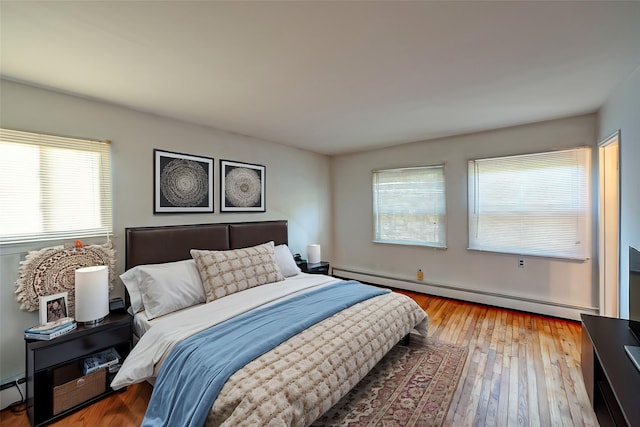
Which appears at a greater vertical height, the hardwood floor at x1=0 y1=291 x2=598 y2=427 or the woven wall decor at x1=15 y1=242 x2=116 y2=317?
the woven wall decor at x1=15 y1=242 x2=116 y2=317

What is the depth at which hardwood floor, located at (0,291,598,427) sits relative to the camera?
1.78 metres

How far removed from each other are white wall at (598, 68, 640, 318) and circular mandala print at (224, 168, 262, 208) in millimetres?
3685

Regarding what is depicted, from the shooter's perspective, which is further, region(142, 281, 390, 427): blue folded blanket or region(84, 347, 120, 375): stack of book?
region(84, 347, 120, 375): stack of book

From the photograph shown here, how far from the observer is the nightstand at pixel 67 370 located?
1.75 m

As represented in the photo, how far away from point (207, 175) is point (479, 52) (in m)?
2.87

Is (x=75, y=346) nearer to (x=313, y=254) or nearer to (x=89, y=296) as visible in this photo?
(x=89, y=296)

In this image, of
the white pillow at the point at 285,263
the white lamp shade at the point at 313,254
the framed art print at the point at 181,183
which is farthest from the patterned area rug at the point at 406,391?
the framed art print at the point at 181,183

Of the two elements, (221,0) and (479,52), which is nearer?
(221,0)

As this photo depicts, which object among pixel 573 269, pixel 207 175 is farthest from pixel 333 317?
pixel 573 269

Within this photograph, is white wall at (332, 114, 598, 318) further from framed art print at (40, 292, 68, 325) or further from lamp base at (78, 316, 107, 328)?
framed art print at (40, 292, 68, 325)

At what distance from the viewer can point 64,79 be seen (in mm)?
2016

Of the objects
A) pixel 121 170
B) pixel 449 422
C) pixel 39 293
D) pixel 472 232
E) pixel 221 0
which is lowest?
pixel 449 422

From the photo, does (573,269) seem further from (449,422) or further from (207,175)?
(207,175)

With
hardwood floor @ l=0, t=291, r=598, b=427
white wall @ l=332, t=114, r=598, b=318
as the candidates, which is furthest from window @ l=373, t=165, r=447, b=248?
hardwood floor @ l=0, t=291, r=598, b=427
